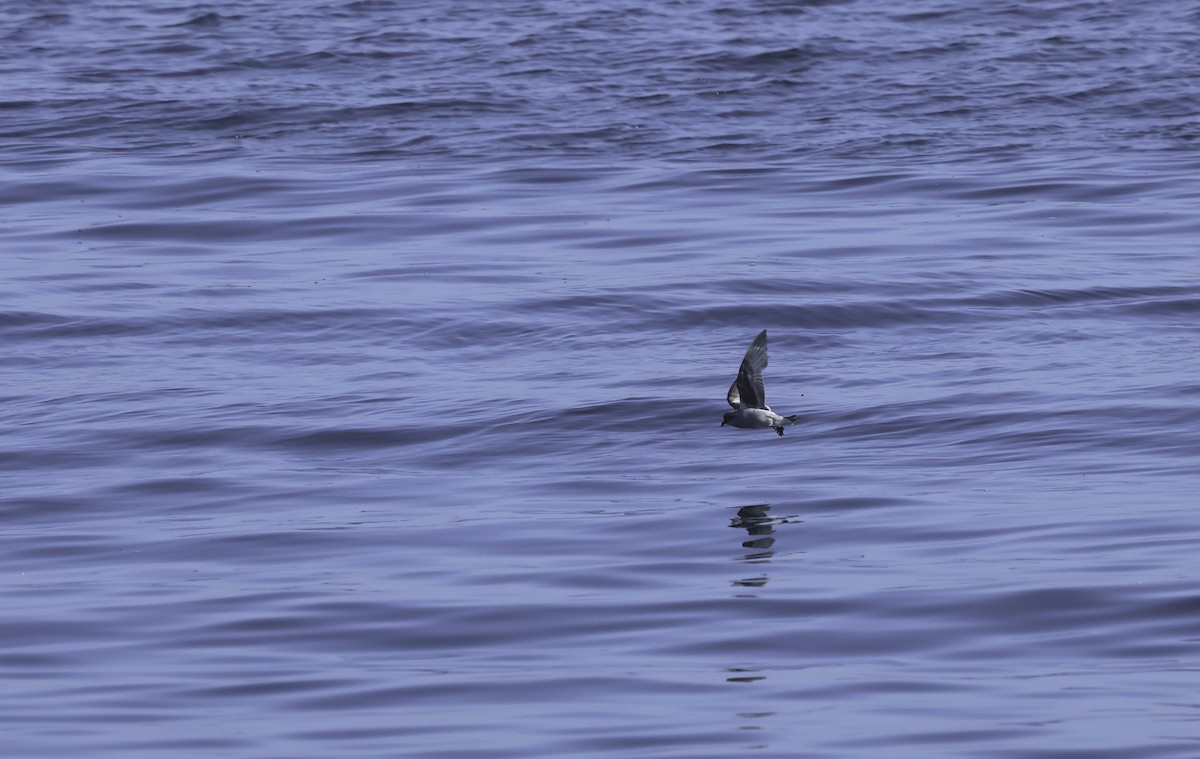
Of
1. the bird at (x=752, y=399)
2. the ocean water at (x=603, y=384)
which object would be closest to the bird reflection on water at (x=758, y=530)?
the ocean water at (x=603, y=384)

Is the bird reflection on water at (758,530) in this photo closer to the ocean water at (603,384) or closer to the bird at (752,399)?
the ocean water at (603,384)

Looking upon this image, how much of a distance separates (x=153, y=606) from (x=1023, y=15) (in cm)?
2523

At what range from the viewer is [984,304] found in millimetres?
19375

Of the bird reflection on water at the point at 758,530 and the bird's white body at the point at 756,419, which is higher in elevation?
the bird's white body at the point at 756,419

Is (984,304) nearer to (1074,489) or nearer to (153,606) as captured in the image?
(1074,489)

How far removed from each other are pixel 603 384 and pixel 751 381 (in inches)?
156

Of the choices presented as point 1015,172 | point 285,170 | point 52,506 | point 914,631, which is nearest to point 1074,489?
point 914,631

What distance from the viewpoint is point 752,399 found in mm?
12961

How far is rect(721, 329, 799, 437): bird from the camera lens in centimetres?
1269

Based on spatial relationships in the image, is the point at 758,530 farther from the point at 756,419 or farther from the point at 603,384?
the point at 603,384

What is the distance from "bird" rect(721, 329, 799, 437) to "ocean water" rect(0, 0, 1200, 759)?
23.0 inches

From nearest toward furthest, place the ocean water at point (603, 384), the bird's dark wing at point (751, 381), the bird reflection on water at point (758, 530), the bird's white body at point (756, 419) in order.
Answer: the ocean water at point (603, 384) → the bird reflection on water at point (758, 530) → the bird's dark wing at point (751, 381) → the bird's white body at point (756, 419)

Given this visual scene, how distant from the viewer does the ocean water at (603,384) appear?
31.7ft

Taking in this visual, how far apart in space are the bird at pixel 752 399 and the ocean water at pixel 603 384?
0.58 meters
